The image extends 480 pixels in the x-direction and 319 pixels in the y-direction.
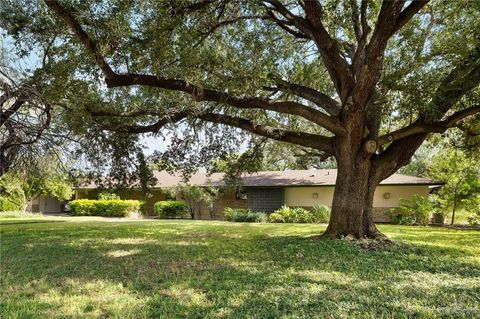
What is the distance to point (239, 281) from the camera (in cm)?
563

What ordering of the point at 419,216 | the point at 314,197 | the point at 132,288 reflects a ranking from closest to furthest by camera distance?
the point at 132,288 → the point at 419,216 → the point at 314,197

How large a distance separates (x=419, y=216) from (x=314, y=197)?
6267 millimetres

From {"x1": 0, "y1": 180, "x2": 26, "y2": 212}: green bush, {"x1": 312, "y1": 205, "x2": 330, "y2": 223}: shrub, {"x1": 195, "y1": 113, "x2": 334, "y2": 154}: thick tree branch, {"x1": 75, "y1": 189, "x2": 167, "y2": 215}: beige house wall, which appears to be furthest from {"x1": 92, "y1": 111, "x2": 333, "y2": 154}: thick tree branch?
{"x1": 0, "y1": 180, "x2": 26, "y2": 212}: green bush

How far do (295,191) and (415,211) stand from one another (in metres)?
7.33

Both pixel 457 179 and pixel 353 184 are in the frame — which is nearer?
pixel 353 184

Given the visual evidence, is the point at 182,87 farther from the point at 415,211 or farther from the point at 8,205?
the point at 8,205

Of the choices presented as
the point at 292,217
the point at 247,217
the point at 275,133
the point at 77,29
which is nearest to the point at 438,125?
the point at 275,133

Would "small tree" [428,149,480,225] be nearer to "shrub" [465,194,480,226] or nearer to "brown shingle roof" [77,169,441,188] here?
"shrub" [465,194,480,226]

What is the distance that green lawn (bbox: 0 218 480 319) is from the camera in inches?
170

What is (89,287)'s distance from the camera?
211 inches

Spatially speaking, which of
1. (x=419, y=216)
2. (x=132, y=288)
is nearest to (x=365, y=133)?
(x=132, y=288)

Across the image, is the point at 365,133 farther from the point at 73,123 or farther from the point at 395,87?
the point at 73,123

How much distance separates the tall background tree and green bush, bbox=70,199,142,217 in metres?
16.4

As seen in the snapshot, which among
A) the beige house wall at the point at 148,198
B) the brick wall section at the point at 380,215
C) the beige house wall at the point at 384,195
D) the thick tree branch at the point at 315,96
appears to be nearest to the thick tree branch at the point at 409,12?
the thick tree branch at the point at 315,96
